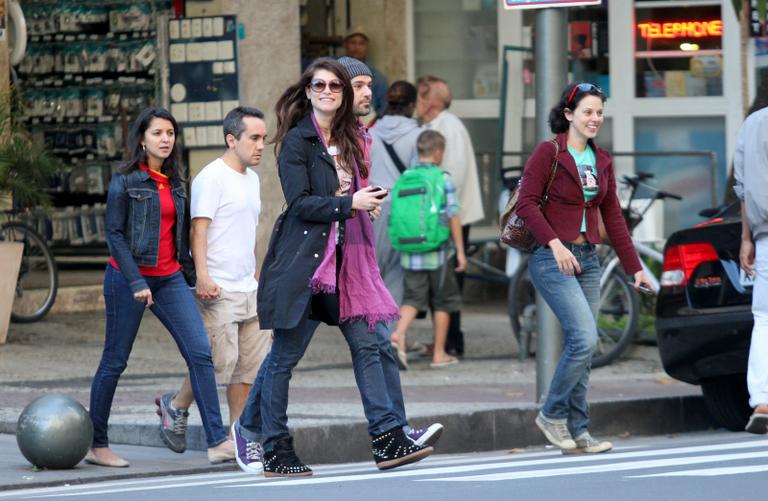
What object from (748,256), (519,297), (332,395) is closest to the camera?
(748,256)

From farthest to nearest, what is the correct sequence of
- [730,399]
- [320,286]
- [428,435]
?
[730,399] → [428,435] → [320,286]

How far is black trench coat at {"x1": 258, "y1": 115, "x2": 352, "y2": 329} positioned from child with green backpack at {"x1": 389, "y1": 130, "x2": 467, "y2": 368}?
13.6 ft

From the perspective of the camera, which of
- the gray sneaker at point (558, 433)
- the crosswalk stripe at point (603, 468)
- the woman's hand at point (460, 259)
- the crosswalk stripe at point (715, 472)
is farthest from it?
the woman's hand at point (460, 259)

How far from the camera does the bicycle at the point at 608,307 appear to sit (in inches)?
493

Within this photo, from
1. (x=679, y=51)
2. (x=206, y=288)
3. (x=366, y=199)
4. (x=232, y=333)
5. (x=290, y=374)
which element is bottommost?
(x=290, y=374)

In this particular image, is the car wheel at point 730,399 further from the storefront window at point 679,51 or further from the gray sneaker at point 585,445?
the storefront window at point 679,51

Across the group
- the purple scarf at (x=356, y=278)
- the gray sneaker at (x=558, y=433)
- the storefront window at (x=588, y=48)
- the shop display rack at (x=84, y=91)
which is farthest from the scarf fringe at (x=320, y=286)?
the storefront window at (x=588, y=48)

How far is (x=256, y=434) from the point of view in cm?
838

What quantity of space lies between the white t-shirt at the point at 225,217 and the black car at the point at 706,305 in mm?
2500

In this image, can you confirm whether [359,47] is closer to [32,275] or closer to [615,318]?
[32,275]

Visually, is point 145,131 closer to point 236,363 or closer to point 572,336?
point 236,363

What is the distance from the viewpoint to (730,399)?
1020cm

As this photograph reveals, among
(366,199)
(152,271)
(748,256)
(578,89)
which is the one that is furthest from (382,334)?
(748,256)

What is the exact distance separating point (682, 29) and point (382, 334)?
890 cm
